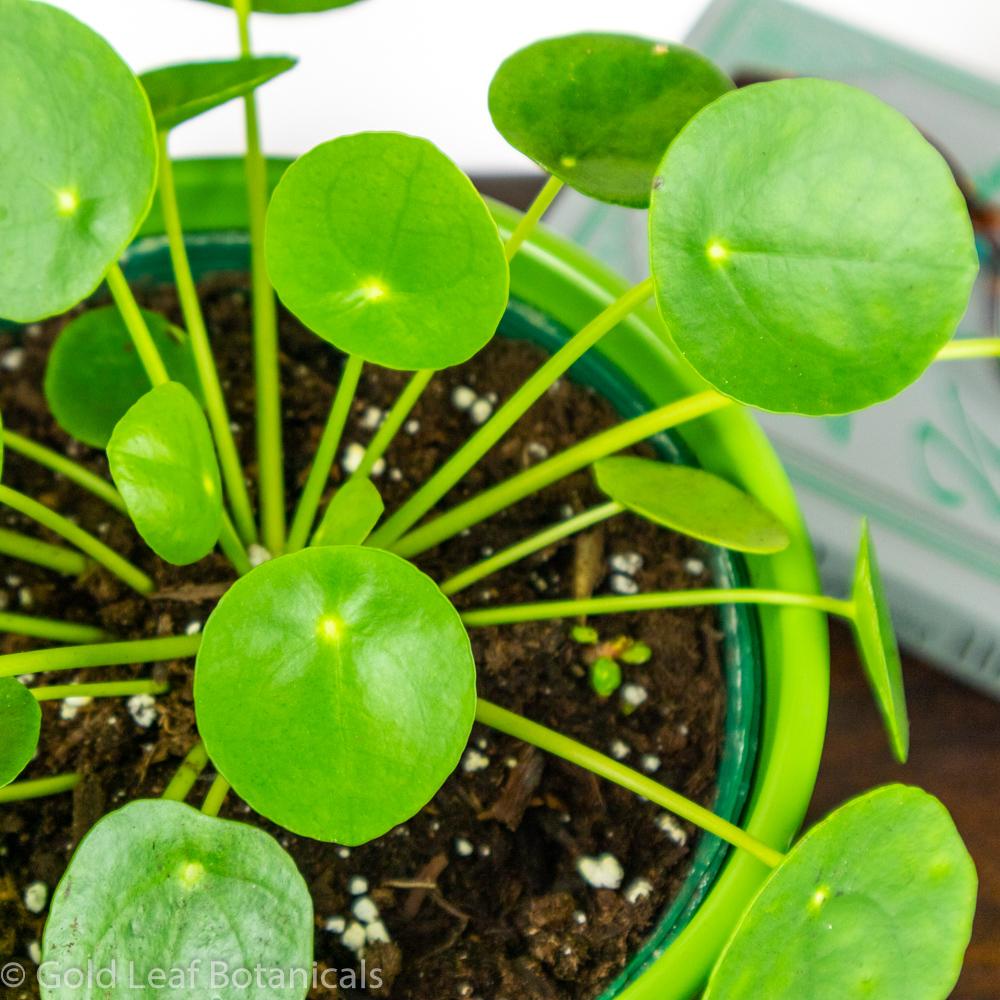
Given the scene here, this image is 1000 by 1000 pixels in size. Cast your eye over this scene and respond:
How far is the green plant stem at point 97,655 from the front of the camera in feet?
1.53

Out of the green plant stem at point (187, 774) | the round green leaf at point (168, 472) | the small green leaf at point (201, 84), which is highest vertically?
the small green leaf at point (201, 84)

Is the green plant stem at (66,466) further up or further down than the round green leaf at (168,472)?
further down

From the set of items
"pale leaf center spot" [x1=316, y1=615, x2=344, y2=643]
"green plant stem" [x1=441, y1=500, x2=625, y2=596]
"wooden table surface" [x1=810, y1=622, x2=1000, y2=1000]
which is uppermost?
"pale leaf center spot" [x1=316, y1=615, x2=344, y2=643]

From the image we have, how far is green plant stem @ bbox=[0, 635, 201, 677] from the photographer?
1.53 ft

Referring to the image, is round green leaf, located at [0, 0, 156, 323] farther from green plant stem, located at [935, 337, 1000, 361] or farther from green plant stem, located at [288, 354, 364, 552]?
green plant stem, located at [935, 337, 1000, 361]

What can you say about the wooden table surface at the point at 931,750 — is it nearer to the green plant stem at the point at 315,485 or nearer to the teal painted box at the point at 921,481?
the teal painted box at the point at 921,481

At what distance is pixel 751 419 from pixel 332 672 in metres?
0.28

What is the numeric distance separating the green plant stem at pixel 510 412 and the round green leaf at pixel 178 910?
191 millimetres

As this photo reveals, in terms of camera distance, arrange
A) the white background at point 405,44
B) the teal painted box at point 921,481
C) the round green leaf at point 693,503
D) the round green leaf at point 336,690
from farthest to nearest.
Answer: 1. the white background at point 405,44
2. the teal painted box at point 921,481
3. the round green leaf at point 693,503
4. the round green leaf at point 336,690

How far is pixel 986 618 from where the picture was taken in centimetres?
73

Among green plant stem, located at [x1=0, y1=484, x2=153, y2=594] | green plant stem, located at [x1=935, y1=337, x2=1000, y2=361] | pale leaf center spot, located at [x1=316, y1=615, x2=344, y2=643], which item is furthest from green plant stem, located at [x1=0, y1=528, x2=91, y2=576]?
green plant stem, located at [x1=935, y1=337, x2=1000, y2=361]

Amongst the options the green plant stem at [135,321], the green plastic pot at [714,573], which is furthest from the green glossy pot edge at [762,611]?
the green plant stem at [135,321]

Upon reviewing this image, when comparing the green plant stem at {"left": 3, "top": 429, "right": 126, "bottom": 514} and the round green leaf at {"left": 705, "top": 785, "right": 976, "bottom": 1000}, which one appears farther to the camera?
the green plant stem at {"left": 3, "top": 429, "right": 126, "bottom": 514}

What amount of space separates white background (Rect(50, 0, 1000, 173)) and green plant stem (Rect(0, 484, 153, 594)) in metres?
0.50
